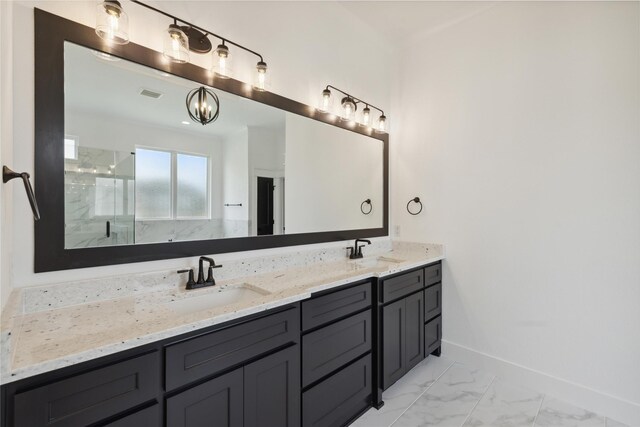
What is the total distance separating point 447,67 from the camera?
267 centimetres

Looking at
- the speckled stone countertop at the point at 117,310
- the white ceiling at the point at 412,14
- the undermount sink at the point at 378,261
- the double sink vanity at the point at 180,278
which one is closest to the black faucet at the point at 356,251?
the undermount sink at the point at 378,261

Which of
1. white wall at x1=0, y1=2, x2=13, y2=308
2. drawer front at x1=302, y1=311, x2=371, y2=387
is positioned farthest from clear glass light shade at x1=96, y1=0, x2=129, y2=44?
drawer front at x1=302, y1=311, x2=371, y2=387

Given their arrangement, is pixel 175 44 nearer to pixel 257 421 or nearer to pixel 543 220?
pixel 257 421

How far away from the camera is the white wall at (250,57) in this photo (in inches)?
45.3

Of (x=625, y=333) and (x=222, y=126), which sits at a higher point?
(x=222, y=126)

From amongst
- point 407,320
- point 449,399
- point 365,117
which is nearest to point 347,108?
point 365,117

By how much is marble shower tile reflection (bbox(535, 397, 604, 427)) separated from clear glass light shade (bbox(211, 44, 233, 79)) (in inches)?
113

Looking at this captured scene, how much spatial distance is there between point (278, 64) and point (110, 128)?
115 centimetres

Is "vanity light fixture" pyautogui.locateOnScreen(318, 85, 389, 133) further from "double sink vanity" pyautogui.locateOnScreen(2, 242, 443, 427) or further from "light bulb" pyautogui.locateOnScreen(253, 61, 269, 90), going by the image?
"double sink vanity" pyautogui.locateOnScreen(2, 242, 443, 427)

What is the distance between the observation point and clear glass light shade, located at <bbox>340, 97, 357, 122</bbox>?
2.50 meters

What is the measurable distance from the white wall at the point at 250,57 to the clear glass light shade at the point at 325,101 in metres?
0.06

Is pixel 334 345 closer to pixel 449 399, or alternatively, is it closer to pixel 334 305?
pixel 334 305

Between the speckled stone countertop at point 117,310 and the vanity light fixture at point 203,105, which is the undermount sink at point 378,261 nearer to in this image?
the speckled stone countertop at point 117,310

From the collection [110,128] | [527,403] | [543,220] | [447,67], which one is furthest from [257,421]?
[447,67]
